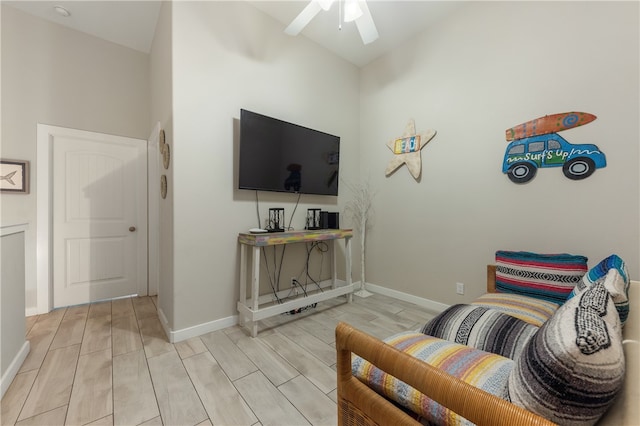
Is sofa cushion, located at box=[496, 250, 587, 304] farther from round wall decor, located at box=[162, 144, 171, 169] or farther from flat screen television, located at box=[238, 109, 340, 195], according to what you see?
round wall decor, located at box=[162, 144, 171, 169]

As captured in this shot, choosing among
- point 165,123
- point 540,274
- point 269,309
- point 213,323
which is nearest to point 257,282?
point 269,309

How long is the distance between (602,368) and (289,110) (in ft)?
9.46

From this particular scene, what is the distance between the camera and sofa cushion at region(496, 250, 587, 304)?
1.67m

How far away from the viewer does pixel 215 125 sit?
2277 mm

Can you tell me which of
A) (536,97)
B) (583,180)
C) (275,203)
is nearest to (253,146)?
(275,203)

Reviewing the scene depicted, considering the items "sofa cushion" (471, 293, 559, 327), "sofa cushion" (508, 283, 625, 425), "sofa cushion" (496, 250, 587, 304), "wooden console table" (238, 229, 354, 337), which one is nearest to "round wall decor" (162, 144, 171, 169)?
"wooden console table" (238, 229, 354, 337)

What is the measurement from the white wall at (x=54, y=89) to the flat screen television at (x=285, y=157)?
1.79 metres

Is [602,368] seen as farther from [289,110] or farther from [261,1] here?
[261,1]

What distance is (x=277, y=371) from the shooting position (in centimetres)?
168

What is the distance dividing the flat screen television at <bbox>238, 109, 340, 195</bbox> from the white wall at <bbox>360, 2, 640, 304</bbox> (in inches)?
27.7

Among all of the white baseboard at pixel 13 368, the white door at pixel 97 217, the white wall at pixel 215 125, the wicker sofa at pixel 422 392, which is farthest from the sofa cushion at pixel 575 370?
the white door at pixel 97 217

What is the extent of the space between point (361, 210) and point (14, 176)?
146 inches

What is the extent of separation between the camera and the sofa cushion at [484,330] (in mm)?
1179

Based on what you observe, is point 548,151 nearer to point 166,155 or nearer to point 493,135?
point 493,135
